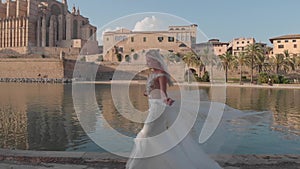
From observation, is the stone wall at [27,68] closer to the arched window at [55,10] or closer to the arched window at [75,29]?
the arched window at [75,29]

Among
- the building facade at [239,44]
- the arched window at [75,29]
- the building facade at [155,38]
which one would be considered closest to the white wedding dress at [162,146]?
the building facade at [155,38]

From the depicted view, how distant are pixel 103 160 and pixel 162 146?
158 cm

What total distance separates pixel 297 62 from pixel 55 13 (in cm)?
7734

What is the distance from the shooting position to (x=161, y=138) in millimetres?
4414

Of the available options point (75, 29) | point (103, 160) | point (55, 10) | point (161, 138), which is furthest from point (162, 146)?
point (55, 10)

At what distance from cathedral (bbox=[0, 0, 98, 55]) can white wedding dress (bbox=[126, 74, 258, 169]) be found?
300 feet

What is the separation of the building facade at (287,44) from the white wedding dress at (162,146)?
7719 cm

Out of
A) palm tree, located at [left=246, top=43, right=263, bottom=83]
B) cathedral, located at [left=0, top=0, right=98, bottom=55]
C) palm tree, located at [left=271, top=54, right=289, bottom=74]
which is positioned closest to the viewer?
palm tree, located at [left=246, top=43, right=263, bottom=83]

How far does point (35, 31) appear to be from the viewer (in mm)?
95812

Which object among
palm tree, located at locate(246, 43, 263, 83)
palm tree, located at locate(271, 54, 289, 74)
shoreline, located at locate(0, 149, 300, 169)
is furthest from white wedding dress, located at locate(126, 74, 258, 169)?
palm tree, located at locate(271, 54, 289, 74)

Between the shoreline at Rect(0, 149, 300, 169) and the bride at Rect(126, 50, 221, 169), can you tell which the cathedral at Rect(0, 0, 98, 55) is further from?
the bride at Rect(126, 50, 221, 169)

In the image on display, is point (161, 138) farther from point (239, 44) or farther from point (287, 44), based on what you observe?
point (239, 44)

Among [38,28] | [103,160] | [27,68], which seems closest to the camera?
[103,160]

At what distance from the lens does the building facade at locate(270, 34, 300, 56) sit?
245 ft
